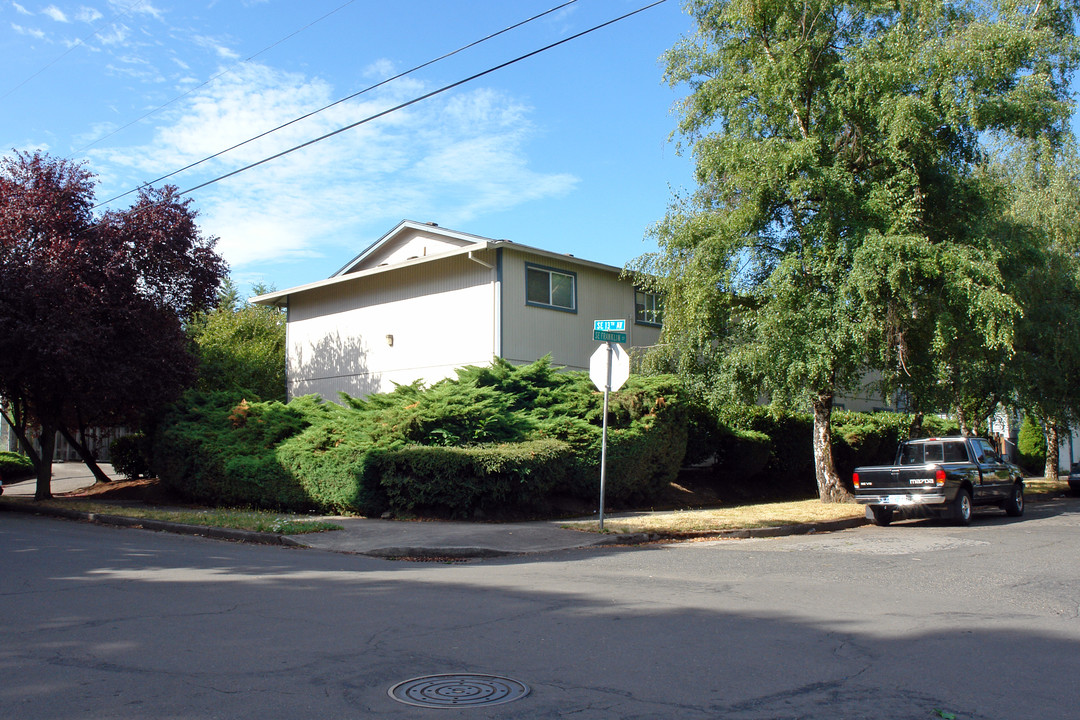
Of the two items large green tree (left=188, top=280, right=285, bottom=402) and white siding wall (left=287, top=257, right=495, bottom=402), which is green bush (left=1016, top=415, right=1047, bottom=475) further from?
large green tree (left=188, top=280, right=285, bottom=402)

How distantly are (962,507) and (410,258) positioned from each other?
1489 centimetres

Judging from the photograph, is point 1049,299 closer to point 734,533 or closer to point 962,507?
point 962,507

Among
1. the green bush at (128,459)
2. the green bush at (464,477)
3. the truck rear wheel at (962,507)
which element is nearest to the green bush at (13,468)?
the green bush at (128,459)

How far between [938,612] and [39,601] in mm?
7958

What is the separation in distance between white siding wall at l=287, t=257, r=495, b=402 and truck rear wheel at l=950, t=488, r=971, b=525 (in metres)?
10.3

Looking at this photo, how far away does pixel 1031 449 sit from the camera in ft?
122

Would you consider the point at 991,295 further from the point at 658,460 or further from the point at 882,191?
the point at 658,460

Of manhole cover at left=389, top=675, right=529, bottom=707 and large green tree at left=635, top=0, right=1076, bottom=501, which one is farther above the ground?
large green tree at left=635, top=0, right=1076, bottom=501

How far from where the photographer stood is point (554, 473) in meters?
15.1

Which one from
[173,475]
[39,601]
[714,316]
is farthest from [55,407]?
[714,316]

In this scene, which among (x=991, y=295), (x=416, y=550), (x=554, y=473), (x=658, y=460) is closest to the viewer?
(x=416, y=550)

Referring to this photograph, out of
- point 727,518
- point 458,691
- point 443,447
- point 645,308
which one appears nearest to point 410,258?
point 645,308

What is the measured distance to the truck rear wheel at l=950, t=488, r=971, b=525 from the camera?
15.4 meters

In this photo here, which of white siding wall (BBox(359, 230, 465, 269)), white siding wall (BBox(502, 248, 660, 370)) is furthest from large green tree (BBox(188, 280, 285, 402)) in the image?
white siding wall (BBox(502, 248, 660, 370))
